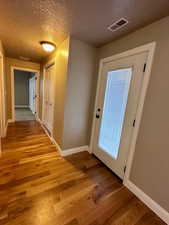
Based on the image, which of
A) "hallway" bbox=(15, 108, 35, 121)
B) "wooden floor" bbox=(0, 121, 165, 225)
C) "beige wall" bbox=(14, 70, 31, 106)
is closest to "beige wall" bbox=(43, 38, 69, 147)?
"wooden floor" bbox=(0, 121, 165, 225)

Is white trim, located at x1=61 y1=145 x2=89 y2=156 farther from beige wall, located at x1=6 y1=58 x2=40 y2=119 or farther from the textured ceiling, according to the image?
beige wall, located at x1=6 y1=58 x2=40 y2=119

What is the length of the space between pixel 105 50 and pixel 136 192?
2484 mm

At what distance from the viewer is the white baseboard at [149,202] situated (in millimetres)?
1318

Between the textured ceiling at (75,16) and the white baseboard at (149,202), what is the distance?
227 cm

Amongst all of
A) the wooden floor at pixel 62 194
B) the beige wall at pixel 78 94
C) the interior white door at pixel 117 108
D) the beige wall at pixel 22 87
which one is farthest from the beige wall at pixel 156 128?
the beige wall at pixel 22 87

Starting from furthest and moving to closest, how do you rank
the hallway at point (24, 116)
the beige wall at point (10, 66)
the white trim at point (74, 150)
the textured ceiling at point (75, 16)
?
1. the hallway at point (24, 116)
2. the beige wall at point (10, 66)
3. the white trim at point (74, 150)
4. the textured ceiling at point (75, 16)

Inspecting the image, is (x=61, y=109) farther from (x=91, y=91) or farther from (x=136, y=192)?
(x=136, y=192)

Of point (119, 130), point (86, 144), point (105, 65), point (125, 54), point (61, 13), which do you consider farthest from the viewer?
point (86, 144)

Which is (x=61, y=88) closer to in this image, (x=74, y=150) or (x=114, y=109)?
(x=114, y=109)

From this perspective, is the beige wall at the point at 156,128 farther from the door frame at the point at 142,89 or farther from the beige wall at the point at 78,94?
the beige wall at the point at 78,94

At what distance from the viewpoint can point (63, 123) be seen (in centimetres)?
234

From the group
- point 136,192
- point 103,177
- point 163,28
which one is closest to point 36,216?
point 103,177

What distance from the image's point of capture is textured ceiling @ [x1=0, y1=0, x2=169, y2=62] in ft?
4.10

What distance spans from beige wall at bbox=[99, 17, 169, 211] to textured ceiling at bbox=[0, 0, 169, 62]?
0.20 m
